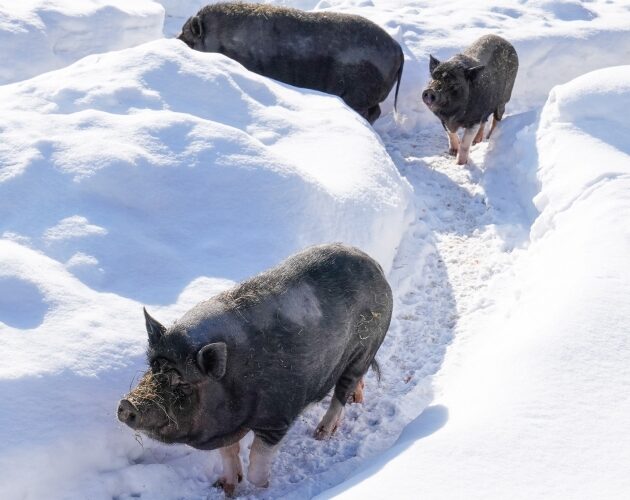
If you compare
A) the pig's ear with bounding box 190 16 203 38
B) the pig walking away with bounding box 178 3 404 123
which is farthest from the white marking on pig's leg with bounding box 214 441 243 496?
the pig's ear with bounding box 190 16 203 38

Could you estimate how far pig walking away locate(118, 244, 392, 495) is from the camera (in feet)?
14.8

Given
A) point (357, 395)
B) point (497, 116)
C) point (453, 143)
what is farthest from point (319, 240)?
point (497, 116)

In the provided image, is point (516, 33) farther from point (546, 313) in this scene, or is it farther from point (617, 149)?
point (546, 313)

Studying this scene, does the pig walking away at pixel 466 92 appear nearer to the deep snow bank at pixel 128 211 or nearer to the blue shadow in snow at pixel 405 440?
the deep snow bank at pixel 128 211

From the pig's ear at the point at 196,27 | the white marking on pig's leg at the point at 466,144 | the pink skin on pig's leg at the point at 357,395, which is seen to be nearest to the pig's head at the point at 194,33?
the pig's ear at the point at 196,27

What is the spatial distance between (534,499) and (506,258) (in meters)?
4.06

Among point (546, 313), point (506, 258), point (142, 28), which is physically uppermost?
point (546, 313)

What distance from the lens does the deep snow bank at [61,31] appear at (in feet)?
35.3

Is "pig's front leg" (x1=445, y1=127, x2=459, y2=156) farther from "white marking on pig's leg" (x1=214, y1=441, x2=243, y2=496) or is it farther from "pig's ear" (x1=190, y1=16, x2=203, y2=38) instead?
"white marking on pig's leg" (x1=214, y1=441, x2=243, y2=496)

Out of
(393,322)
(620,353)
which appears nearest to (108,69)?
(393,322)

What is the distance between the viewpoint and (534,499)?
3939mm

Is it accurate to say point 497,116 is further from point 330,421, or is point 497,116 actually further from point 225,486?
point 225,486

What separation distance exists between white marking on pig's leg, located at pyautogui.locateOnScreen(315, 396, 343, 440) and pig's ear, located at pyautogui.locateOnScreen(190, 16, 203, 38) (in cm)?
677

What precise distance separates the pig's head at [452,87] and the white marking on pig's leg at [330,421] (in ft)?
16.5
